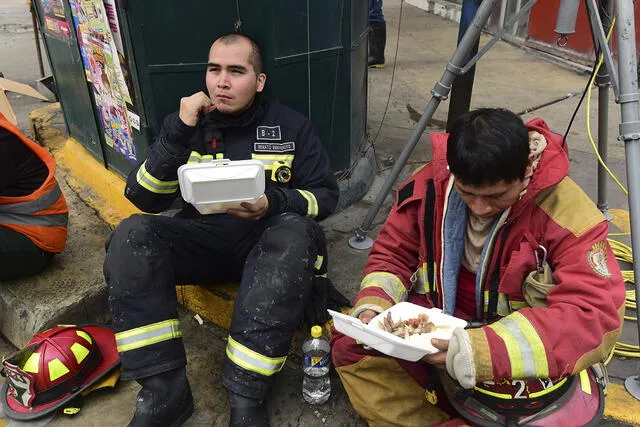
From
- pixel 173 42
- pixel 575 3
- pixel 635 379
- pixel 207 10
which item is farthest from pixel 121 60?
pixel 635 379

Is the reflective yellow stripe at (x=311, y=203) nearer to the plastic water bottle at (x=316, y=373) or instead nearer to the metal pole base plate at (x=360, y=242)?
the plastic water bottle at (x=316, y=373)

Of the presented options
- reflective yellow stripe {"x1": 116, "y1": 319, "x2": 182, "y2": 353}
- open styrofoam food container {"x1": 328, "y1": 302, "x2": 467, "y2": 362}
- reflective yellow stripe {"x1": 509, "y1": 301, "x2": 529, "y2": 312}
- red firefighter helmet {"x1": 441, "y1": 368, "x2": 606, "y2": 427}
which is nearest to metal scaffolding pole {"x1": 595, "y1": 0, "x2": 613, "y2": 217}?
reflective yellow stripe {"x1": 509, "y1": 301, "x2": 529, "y2": 312}

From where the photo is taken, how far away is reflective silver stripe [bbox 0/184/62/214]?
249 centimetres

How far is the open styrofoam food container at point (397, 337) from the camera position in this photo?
4.81ft

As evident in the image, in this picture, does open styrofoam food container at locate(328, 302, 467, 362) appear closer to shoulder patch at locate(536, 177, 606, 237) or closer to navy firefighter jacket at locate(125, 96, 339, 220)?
shoulder patch at locate(536, 177, 606, 237)

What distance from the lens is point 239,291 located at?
2.03m

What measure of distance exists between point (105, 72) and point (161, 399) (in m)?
2.03

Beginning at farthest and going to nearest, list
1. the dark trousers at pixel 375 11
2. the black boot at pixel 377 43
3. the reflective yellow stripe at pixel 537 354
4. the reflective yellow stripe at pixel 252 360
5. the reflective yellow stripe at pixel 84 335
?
the black boot at pixel 377 43 → the dark trousers at pixel 375 11 → the reflective yellow stripe at pixel 84 335 → the reflective yellow stripe at pixel 252 360 → the reflective yellow stripe at pixel 537 354

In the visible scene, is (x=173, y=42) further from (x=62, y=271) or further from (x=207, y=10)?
(x=62, y=271)

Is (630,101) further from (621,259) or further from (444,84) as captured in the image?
(621,259)

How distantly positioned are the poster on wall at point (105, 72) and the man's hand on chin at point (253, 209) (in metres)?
1.34

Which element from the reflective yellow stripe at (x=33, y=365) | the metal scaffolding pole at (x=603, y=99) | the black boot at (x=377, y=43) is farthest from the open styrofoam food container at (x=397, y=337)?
the black boot at (x=377, y=43)

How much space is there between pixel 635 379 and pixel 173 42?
2.60m

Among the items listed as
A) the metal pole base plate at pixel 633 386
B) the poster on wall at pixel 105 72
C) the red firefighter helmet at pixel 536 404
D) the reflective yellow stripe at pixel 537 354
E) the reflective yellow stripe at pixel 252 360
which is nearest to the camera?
the reflective yellow stripe at pixel 537 354
